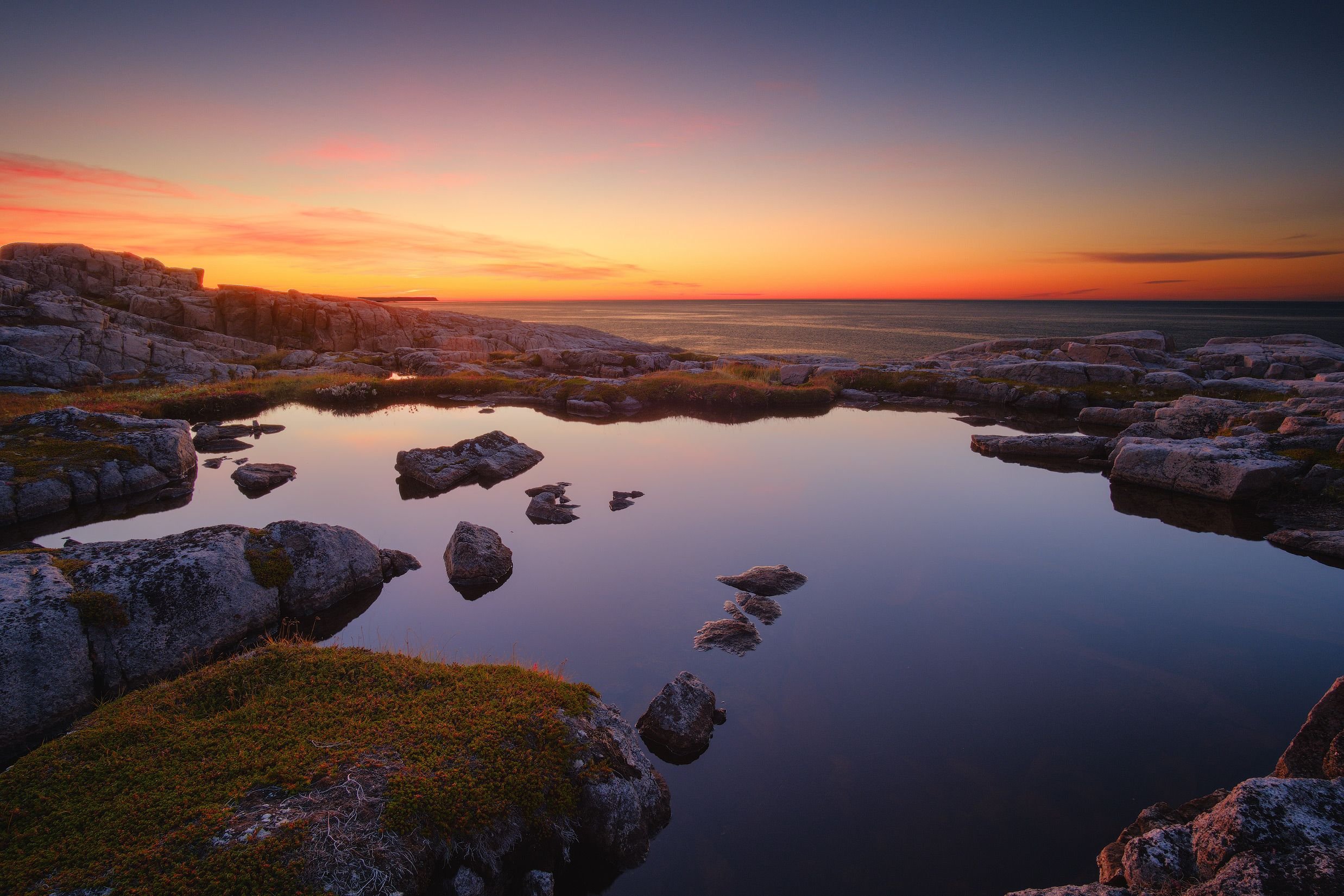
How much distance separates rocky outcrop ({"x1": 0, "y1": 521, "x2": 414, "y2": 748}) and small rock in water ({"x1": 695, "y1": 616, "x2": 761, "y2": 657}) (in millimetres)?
10218

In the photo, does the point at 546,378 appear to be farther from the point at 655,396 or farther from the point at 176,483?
the point at 176,483

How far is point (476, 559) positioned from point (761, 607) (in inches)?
349

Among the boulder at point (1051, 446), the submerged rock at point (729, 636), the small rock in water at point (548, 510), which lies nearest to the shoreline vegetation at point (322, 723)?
the boulder at point (1051, 446)

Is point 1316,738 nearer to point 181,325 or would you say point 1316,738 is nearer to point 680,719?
point 680,719

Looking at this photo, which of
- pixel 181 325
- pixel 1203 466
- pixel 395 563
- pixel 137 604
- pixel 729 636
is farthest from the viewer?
pixel 181 325

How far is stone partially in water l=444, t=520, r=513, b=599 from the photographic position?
57.5ft

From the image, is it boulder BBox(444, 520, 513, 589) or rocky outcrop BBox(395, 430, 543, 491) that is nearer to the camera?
boulder BBox(444, 520, 513, 589)

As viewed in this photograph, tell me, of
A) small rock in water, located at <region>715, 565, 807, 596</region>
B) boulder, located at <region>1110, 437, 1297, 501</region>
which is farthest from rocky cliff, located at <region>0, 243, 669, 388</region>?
small rock in water, located at <region>715, 565, 807, 596</region>

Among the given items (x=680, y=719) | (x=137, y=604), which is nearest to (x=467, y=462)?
(x=137, y=604)

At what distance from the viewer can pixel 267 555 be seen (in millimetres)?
14766

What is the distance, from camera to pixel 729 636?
14.9m

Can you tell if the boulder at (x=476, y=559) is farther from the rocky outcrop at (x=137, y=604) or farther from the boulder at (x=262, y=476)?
the boulder at (x=262, y=476)

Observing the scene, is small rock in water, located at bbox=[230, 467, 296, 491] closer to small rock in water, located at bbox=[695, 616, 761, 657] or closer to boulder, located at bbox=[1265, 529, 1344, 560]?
small rock in water, located at bbox=[695, 616, 761, 657]

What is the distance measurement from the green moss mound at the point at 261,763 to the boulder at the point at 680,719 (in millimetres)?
1528
